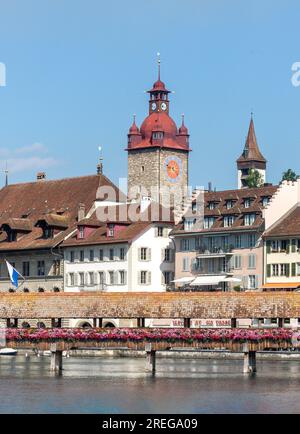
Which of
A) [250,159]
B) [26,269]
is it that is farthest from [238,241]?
[250,159]

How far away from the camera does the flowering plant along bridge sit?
2968 inches

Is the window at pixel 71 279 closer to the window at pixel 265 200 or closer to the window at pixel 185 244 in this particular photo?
the window at pixel 185 244

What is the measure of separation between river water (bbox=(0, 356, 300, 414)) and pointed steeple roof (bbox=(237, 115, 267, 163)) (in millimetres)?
106124

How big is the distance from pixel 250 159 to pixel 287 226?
253 ft

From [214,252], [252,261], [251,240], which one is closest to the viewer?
[252,261]

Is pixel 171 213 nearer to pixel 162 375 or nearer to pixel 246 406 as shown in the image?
pixel 162 375

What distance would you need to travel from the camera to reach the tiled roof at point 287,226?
385ft

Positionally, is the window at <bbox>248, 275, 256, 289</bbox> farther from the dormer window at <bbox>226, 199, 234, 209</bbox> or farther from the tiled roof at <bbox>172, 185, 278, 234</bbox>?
the dormer window at <bbox>226, 199, 234, 209</bbox>

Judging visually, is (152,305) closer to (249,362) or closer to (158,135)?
(249,362)

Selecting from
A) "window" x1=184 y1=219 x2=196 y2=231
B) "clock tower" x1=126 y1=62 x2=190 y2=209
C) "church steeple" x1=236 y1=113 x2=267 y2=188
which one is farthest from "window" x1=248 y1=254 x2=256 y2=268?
"church steeple" x1=236 y1=113 x2=267 y2=188

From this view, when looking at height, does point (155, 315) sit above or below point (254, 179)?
below

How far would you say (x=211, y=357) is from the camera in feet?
327

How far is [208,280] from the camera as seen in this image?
12262cm
